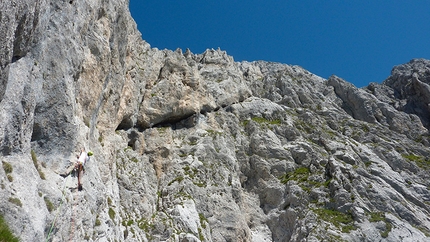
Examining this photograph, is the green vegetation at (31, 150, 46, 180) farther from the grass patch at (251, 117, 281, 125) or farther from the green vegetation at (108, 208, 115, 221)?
the grass patch at (251, 117, 281, 125)

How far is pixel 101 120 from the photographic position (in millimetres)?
34281

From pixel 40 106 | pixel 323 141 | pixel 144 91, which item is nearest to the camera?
pixel 40 106

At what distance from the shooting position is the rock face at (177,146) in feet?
61.3

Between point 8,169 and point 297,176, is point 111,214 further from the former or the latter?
point 297,176

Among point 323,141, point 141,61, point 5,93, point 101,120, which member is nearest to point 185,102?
point 141,61

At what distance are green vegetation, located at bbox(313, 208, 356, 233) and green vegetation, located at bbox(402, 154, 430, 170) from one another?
23691mm

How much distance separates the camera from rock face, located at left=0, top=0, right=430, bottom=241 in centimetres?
1867

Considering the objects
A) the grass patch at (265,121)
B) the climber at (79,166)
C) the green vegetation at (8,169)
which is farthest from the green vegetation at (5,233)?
the grass patch at (265,121)

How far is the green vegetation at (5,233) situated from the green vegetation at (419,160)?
60.6 m

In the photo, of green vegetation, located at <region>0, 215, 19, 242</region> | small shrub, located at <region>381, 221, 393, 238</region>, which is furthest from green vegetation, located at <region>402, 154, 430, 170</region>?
green vegetation, located at <region>0, 215, 19, 242</region>

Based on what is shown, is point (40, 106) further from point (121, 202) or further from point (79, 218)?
point (121, 202)

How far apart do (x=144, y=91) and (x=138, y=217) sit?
20.7 m

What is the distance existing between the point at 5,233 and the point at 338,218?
1481 inches

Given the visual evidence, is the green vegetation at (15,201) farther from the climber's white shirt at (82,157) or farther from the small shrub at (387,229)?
the small shrub at (387,229)
